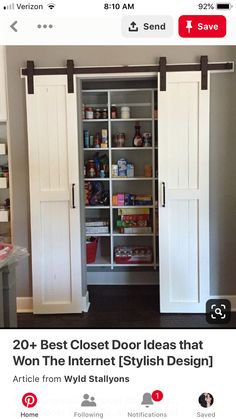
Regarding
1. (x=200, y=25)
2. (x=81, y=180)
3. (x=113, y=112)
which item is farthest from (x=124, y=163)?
(x=200, y=25)

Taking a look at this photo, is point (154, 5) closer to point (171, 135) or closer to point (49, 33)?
point (49, 33)

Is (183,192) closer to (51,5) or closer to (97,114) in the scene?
(97,114)

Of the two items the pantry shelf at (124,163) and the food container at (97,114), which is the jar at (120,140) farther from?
the food container at (97,114)

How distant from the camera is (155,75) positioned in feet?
6.68

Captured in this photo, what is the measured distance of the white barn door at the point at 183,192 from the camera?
2.04 metres

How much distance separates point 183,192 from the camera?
2.11 m

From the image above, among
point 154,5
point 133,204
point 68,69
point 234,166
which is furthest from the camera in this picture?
point 133,204

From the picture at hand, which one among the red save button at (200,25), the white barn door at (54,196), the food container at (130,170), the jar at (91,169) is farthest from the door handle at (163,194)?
the red save button at (200,25)
